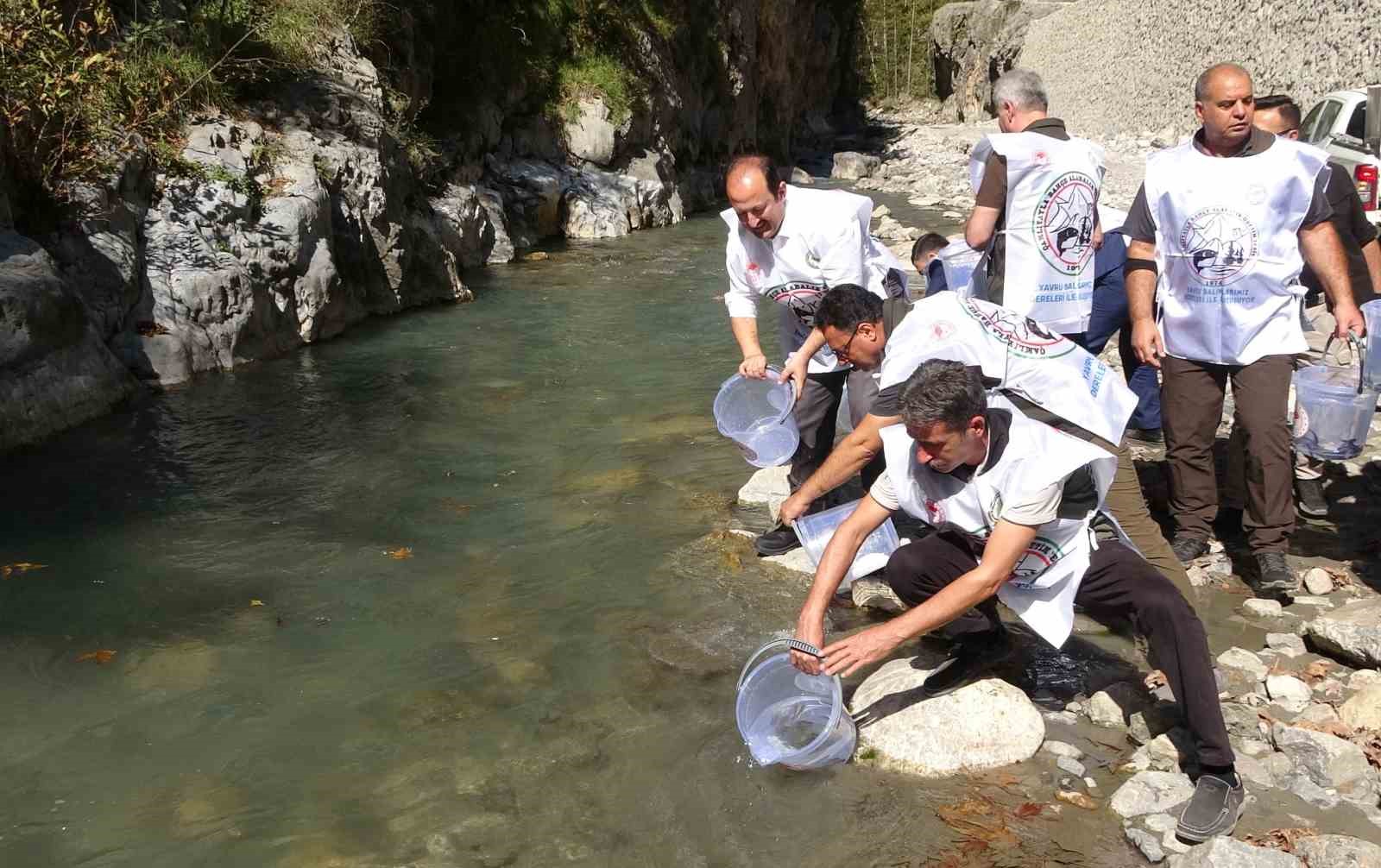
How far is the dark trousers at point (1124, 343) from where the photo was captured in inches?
216

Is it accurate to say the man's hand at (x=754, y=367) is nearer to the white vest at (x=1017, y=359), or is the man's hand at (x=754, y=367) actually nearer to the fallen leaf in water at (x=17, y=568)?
the white vest at (x=1017, y=359)

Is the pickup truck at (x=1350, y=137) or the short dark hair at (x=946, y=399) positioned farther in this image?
Answer: the pickup truck at (x=1350, y=137)

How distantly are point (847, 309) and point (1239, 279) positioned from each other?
154 centimetres

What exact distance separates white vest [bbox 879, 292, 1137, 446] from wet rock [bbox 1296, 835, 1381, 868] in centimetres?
127

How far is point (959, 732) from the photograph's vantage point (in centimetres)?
370

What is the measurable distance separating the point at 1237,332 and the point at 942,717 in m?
2.00

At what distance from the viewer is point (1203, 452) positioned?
468 cm

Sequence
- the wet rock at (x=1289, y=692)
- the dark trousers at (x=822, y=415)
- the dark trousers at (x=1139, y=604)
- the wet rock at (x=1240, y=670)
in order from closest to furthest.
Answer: the dark trousers at (x=1139, y=604), the wet rock at (x=1289, y=692), the wet rock at (x=1240, y=670), the dark trousers at (x=822, y=415)

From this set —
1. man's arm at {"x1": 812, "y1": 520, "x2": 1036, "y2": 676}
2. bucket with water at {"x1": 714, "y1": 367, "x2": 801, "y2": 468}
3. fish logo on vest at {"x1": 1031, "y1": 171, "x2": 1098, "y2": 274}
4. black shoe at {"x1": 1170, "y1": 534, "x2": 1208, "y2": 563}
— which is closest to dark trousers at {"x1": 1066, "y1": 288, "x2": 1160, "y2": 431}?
fish logo on vest at {"x1": 1031, "y1": 171, "x2": 1098, "y2": 274}

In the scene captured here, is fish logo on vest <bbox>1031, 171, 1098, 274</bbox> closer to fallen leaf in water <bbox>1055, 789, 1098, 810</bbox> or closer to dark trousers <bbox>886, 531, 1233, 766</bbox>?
dark trousers <bbox>886, 531, 1233, 766</bbox>

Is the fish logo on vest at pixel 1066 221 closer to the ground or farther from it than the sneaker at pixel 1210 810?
farther from it

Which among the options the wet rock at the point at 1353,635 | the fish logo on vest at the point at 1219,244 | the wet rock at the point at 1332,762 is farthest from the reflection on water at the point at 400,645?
the fish logo on vest at the point at 1219,244

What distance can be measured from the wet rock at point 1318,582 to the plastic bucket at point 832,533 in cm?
166

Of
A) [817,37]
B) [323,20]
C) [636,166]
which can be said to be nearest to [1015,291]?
[323,20]
